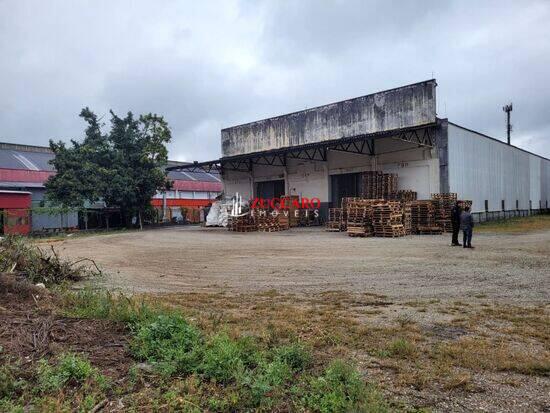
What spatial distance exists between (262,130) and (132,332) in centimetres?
3089

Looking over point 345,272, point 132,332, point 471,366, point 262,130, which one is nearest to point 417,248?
point 345,272

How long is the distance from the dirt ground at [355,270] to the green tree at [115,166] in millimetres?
13975

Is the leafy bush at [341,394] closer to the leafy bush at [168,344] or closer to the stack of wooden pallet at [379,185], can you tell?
the leafy bush at [168,344]

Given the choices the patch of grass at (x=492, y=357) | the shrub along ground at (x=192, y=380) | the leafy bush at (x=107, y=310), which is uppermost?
the leafy bush at (x=107, y=310)

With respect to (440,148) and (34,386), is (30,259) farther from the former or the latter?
(440,148)

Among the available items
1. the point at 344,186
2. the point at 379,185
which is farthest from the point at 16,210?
the point at 379,185

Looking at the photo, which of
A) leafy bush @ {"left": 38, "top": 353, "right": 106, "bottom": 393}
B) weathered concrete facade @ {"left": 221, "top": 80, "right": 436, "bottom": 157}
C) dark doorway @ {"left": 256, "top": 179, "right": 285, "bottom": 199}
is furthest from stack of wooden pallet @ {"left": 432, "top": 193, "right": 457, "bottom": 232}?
leafy bush @ {"left": 38, "top": 353, "right": 106, "bottom": 393}

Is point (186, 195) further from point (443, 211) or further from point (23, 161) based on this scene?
point (443, 211)

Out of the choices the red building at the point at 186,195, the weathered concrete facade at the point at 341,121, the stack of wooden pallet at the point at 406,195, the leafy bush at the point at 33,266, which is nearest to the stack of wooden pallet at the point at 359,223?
the stack of wooden pallet at the point at 406,195

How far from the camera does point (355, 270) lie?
10.2m

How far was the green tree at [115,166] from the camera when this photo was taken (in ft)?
91.6

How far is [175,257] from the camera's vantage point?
14.0 m

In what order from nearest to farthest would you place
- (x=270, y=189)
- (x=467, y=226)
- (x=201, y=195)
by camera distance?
(x=467, y=226) → (x=270, y=189) → (x=201, y=195)

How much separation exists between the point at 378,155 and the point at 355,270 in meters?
18.2
